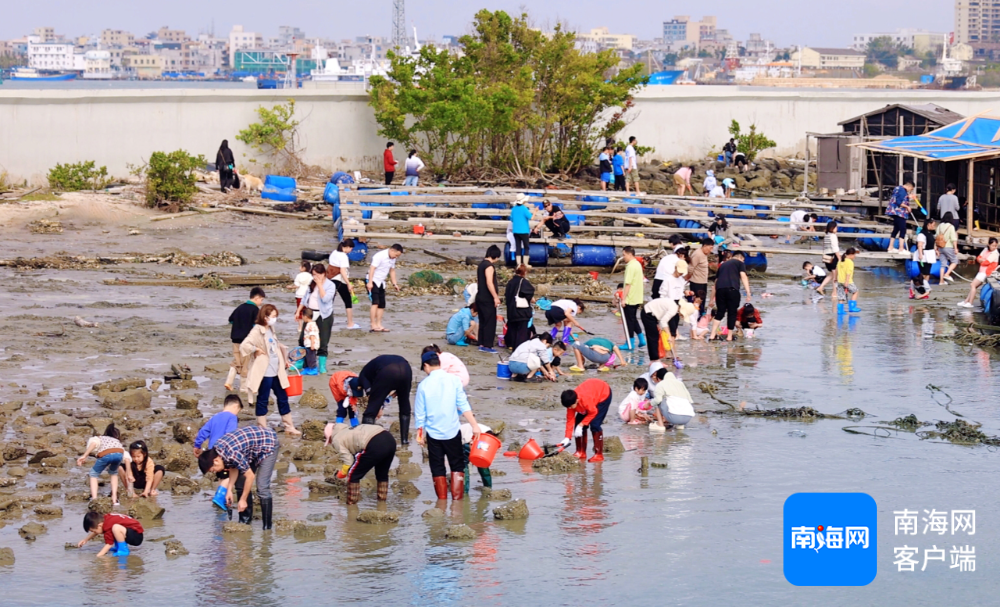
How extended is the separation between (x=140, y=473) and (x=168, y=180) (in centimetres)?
1783

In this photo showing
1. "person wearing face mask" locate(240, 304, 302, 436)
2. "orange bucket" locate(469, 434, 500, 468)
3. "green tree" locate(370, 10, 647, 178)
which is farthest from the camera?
"green tree" locate(370, 10, 647, 178)

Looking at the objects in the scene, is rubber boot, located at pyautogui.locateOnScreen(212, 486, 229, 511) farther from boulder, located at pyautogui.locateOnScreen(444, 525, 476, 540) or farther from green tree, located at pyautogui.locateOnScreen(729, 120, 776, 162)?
green tree, located at pyautogui.locateOnScreen(729, 120, 776, 162)

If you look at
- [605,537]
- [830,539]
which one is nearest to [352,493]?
[605,537]

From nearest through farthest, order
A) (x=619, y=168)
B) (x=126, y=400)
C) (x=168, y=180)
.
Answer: (x=126, y=400), (x=168, y=180), (x=619, y=168)

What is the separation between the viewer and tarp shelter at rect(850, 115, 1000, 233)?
78.4 feet

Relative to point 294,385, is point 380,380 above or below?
above

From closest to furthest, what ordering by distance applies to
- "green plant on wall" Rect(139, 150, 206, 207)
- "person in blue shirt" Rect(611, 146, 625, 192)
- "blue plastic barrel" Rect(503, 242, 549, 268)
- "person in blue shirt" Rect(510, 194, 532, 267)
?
1. "person in blue shirt" Rect(510, 194, 532, 267)
2. "blue plastic barrel" Rect(503, 242, 549, 268)
3. "green plant on wall" Rect(139, 150, 206, 207)
4. "person in blue shirt" Rect(611, 146, 625, 192)

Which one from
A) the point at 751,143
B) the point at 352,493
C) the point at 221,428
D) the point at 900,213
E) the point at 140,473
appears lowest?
the point at 352,493

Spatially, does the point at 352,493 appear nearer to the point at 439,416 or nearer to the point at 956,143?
the point at 439,416

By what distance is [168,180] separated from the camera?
1050 inches

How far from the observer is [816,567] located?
8734 mm

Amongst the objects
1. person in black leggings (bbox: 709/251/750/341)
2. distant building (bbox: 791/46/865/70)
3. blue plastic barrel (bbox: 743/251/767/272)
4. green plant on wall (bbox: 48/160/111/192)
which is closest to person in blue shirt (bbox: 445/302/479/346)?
person in black leggings (bbox: 709/251/750/341)

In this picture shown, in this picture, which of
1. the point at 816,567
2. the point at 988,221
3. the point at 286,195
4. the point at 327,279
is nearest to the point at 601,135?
the point at 286,195

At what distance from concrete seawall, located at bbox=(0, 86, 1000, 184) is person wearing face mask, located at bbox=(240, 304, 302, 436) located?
21.2 m
